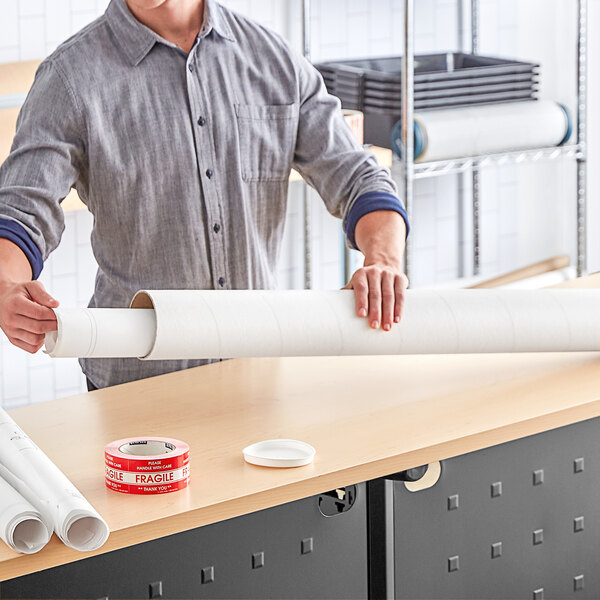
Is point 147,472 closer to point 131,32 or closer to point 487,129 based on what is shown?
point 131,32

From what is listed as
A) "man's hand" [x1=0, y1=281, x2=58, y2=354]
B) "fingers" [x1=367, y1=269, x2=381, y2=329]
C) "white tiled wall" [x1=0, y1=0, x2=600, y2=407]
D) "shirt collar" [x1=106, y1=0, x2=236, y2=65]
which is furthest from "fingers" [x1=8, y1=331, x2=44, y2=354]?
"white tiled wall" [x1=0, y1=0, x2=600, y2=407]

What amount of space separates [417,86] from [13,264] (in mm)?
1974

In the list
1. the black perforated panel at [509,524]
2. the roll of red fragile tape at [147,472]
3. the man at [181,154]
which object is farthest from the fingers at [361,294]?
the roll of red fragile tape at [147,472]

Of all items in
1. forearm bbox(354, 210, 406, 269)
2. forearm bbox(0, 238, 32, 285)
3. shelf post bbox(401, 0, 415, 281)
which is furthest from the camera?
shelf post bbox(401, 0, 415, 281)

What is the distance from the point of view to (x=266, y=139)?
2.08 metres

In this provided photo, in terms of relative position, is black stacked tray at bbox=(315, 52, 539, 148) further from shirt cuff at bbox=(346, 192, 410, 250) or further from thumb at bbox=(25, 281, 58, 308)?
thumb at bbox=(25, 281, 58, 308)

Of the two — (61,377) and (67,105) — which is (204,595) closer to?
(67,105)

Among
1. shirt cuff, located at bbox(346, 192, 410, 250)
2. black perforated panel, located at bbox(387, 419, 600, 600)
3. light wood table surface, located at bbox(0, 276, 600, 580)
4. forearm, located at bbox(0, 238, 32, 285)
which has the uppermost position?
shirt cuff, located at bbox(346, 192, 410, 250)

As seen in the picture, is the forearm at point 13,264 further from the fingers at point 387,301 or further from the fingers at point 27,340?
the fingers at point 387,301

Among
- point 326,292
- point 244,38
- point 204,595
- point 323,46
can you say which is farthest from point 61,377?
point 204,595

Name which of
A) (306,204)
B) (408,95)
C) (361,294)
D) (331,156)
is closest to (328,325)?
(361,294)

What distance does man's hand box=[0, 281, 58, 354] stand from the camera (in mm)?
1529

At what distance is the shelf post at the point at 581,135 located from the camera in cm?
372

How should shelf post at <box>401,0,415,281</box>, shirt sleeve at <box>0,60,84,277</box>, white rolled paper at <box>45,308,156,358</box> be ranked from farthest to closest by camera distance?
shelf post at <box>401,0,415,281</box>, shirt sleeve at <box>0,60,84,277</box>, white rolled paper at <box>45,308,156,358</box>
